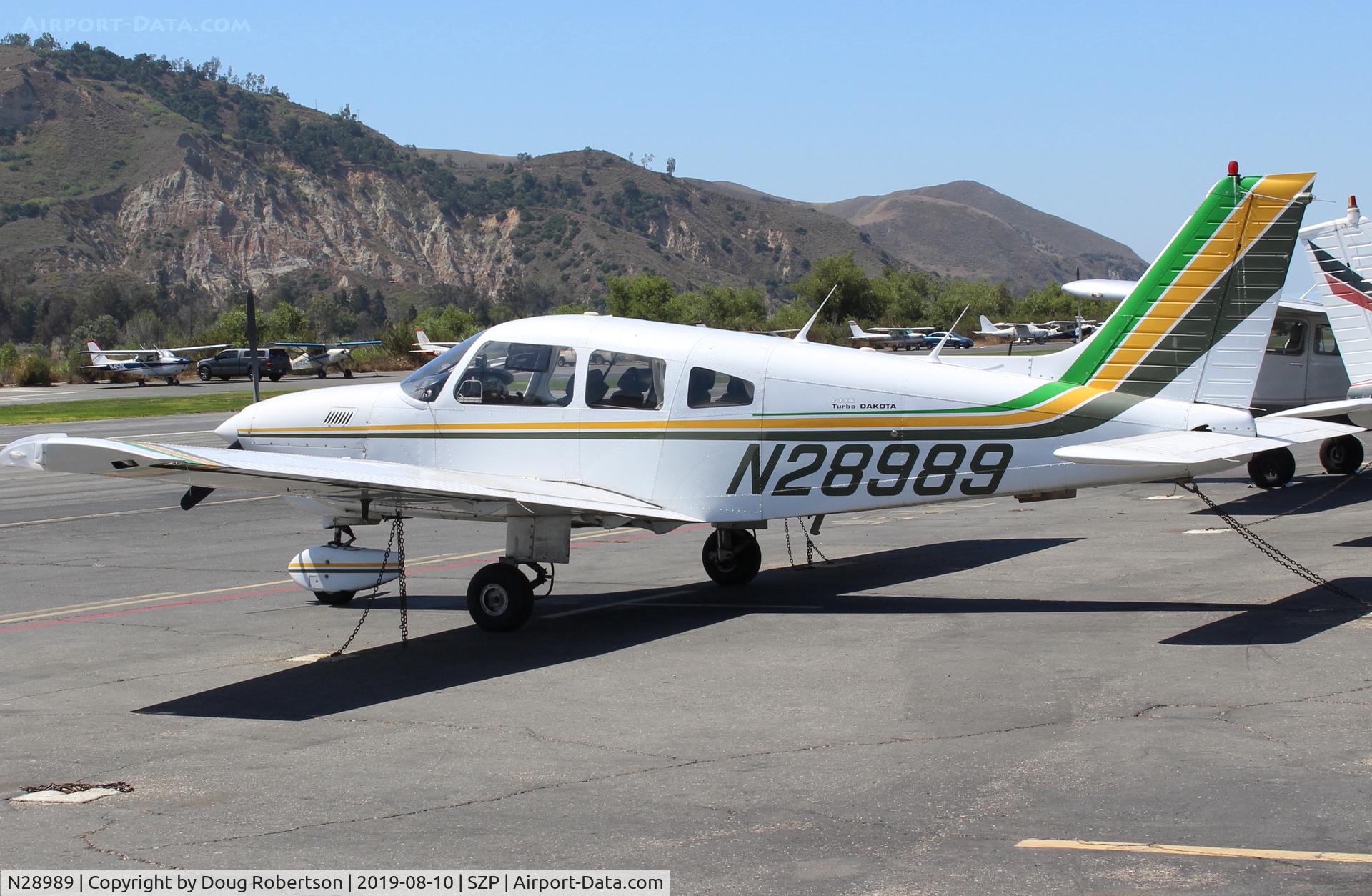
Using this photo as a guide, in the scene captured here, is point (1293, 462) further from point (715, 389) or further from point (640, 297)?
point (640, 297)

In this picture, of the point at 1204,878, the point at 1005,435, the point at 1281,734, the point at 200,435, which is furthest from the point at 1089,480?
the point at 200,435

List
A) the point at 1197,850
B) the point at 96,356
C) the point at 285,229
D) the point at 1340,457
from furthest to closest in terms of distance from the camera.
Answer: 1. the point at 285,229
2. the point at 96,356
3. the point at 1340,457
4. the point at 1197,850

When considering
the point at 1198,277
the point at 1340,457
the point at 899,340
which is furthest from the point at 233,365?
the point at 1198,277

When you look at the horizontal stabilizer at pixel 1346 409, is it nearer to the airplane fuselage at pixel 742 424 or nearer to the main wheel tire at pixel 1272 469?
the main wheel tire at pixel 1272 469

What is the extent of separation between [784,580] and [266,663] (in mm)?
5265

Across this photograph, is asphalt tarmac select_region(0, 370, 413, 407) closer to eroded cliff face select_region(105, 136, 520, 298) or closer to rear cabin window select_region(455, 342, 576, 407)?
rear cabin window select_region(455, 342, 576, 407)

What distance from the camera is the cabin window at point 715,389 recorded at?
11305 millimetres

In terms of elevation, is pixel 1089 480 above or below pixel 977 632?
above

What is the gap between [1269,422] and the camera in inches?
437

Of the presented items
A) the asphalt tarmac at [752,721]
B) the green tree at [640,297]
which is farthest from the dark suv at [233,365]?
the asphalt tarmac at [752,721]

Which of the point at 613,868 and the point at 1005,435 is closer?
the point at 613,868

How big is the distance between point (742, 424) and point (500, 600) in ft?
8.38

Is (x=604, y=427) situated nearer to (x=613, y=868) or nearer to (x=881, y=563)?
(x=881, y=563)

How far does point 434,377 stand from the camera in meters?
12.1
